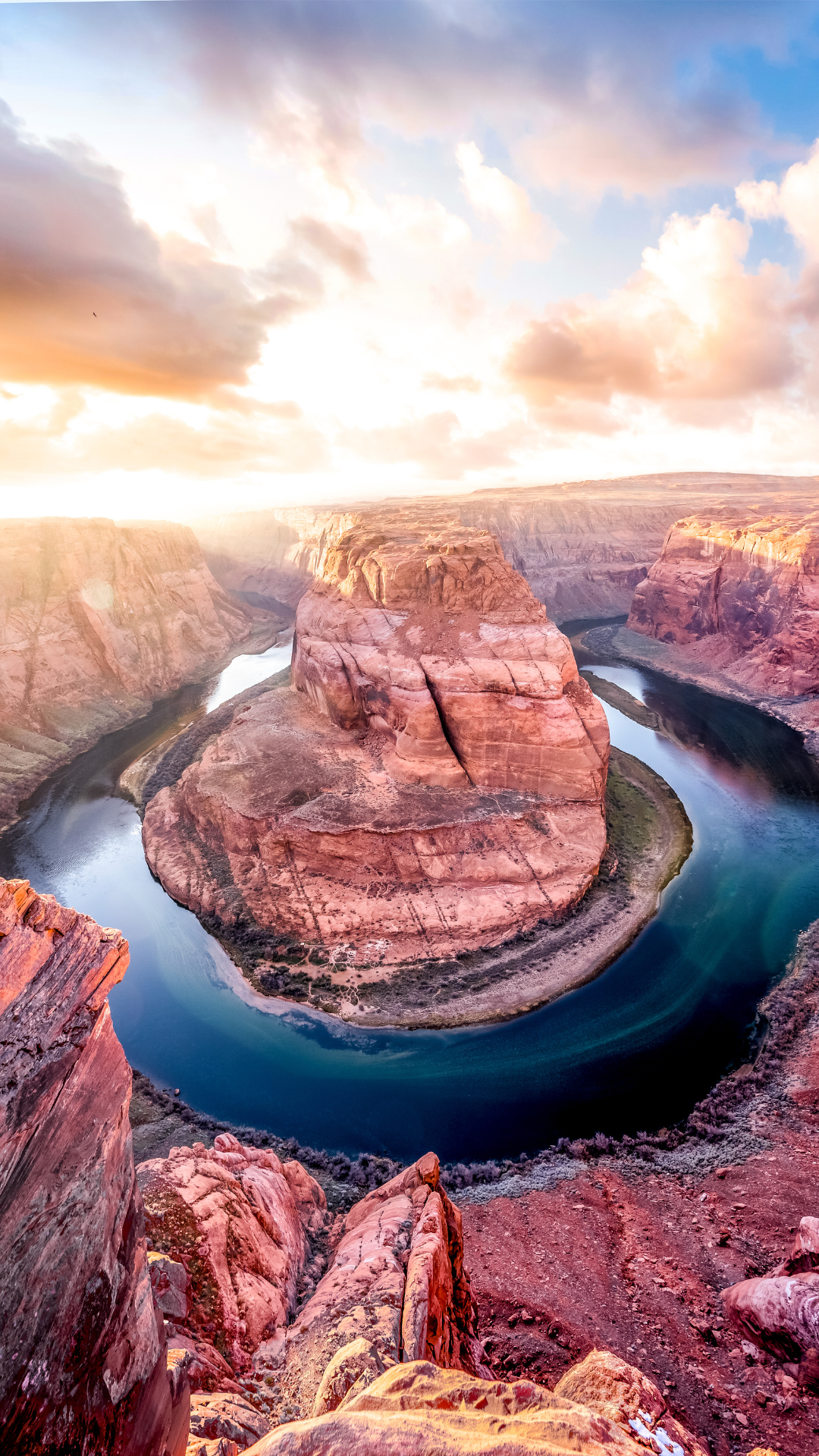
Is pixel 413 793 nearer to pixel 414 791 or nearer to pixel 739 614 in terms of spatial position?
pixel 414 791

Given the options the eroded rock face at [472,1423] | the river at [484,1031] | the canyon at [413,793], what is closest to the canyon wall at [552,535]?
the canyon at [413,793]

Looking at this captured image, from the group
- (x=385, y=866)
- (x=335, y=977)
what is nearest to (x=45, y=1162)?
(x=335, y=977)

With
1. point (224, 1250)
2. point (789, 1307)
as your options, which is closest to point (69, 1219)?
point (224, 1250)

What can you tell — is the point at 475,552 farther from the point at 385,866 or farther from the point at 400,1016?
the point at 400,1016

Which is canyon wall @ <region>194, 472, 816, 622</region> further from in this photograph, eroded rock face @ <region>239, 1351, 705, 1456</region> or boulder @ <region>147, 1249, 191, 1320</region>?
eroded rock face @ <region>239, 1351, 705, 1456</region>

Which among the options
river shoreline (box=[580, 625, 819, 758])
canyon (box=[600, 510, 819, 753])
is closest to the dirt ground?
river shoreline (box=[580, 625, 819, 758])

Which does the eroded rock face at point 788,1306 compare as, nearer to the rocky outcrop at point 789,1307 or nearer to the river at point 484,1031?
the rocky outcrop at point 789,1307
